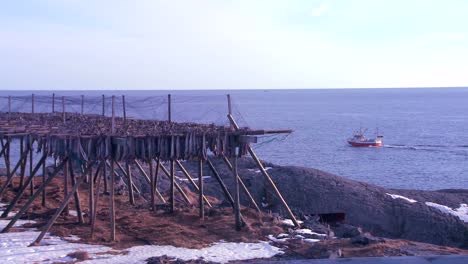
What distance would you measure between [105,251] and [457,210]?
2053cm

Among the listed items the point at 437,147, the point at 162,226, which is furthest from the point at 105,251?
Answer: the point at 437,147

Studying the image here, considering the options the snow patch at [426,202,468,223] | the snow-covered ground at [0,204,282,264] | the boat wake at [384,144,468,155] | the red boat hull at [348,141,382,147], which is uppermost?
the snow-covered ground at [0,204,282,264]

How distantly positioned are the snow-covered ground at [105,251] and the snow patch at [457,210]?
16377mm

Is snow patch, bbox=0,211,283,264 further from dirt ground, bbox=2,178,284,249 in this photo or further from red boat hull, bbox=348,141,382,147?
red boat hull, bbox=348,141,382,147

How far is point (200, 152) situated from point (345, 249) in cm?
398

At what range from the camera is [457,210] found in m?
27.8

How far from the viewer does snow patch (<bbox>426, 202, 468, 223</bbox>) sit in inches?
1048

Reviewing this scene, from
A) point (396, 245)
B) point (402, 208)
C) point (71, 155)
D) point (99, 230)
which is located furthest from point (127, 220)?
point (402, 208)

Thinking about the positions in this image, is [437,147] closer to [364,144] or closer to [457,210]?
[364,144]

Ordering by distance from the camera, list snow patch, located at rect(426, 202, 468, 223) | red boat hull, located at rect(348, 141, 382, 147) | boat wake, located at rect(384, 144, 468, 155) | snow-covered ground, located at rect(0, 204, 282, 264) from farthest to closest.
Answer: red boat hull, located at rect(348, 141, 382, 147)
boat wake, located at rect(384, 144, 468, 155)
snow patch, located at rect(426, 202, 468, 223)
snow-covered ground, located at rect(0, 204, 282, 264)

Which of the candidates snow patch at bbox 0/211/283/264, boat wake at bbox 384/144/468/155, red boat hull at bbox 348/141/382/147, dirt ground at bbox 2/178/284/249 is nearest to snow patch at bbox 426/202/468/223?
dirt ground at bbox 2/178/284/249

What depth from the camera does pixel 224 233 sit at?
13.9m

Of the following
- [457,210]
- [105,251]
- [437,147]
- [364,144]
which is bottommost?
[457,210]

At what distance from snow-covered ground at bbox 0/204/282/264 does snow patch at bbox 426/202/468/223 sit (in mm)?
16377
